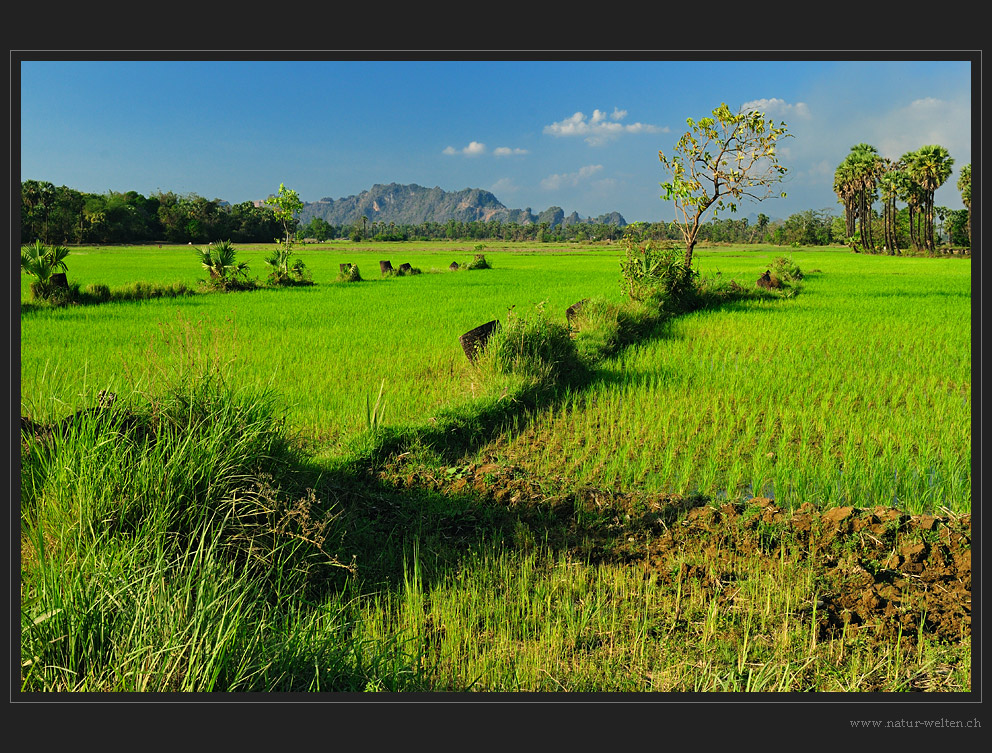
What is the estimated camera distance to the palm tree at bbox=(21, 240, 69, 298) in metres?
11.4

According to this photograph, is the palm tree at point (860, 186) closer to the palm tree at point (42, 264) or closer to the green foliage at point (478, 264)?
the green foliage at point (478, 264)

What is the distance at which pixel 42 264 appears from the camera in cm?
1155

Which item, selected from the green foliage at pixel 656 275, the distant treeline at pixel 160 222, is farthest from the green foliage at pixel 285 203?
the green foliage at pixel 656 275

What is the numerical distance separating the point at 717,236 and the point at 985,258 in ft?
193

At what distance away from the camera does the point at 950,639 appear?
2.58 metres

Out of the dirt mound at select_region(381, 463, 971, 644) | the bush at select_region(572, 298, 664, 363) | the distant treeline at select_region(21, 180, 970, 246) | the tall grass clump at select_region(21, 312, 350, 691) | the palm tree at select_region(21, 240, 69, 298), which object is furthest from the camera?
the distant treeline at select_region(21, 180, 970, 246)

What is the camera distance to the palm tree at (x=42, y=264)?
11438 millimetres

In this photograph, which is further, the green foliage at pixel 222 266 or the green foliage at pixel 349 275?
the green foliage at pixel 349 275

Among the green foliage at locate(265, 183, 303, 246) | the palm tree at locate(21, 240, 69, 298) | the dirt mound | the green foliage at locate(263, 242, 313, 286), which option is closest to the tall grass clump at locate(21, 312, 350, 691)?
the dirt mound

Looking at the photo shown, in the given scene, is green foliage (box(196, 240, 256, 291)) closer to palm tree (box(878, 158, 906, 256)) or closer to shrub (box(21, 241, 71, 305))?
shrub (box(21, 241, 71, 305))

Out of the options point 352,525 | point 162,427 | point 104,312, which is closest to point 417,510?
point 352,525

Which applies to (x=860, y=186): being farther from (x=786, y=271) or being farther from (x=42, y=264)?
(x=42, y=264)

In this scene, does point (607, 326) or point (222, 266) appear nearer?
point (607, 326)

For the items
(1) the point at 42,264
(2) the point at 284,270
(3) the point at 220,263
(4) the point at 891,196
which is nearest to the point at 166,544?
(1) the point at 42,264
